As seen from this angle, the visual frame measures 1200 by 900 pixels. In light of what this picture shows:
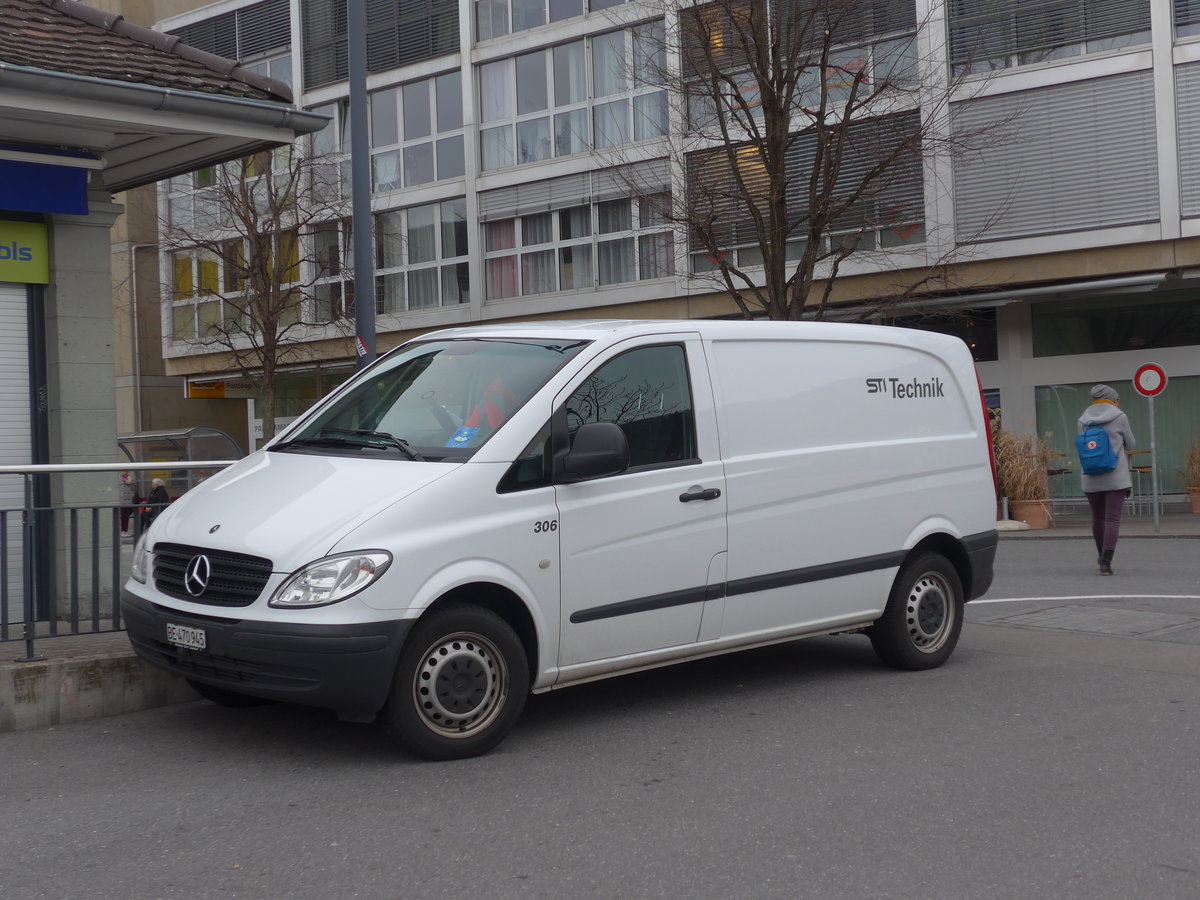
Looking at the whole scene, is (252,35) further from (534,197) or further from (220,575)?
(220,575)

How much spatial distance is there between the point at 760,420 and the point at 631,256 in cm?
2201

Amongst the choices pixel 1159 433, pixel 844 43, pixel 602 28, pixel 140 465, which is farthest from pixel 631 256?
pixel 140 465

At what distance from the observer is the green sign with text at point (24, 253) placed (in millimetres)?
9062

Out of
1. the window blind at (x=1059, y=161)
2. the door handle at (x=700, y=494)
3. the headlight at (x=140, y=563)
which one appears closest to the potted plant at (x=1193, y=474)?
the window blind at (x=1059, y=161)

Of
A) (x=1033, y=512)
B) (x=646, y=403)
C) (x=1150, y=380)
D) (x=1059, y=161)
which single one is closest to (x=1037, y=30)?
(x=1059, y=161)

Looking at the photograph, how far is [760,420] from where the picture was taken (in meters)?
6.81

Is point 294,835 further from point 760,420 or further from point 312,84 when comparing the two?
point 312,84

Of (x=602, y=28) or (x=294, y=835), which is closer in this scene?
(x=294, y=835)

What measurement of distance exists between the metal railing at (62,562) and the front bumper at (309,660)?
159 cm

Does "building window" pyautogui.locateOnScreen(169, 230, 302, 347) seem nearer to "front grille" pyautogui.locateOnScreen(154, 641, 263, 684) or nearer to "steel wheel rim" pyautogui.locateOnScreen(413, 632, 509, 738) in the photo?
"front grille" pyautogui.locateOnScreen(154, 641, 263, 684)

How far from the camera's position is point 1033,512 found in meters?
21.0

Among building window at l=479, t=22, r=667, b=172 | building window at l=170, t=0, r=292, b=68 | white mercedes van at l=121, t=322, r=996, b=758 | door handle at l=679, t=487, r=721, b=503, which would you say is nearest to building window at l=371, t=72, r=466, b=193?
building window at l=479, t=22, r=667, b=172

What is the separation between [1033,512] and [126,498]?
16636 mm

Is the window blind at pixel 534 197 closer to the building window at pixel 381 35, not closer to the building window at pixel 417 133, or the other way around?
the building window at pixel 417 133
